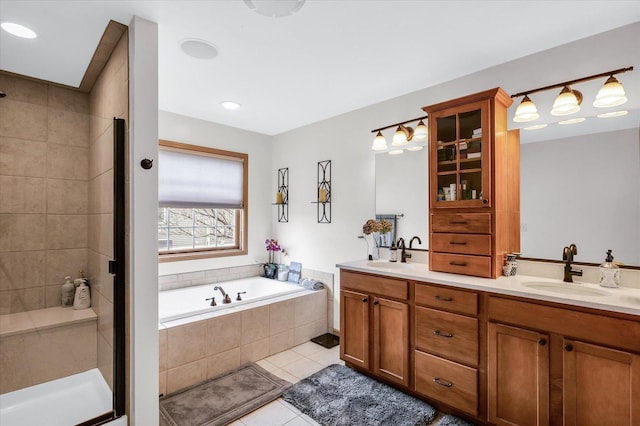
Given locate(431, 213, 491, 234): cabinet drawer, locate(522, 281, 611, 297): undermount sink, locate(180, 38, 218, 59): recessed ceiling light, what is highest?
locate(180, 38, 218, 59): recessed ceiling light

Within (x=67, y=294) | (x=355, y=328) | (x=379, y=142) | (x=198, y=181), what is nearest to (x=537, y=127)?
(x=379, y=142)

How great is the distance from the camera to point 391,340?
2373 mm

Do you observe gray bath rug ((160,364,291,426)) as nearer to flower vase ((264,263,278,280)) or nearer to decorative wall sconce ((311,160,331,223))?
flower vase ((264,263,278,280))

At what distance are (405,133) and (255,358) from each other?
8.28 feet

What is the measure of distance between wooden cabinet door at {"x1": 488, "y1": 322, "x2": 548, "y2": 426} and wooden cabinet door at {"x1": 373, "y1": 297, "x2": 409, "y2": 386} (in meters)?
0.58

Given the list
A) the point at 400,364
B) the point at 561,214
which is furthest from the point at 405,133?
the point at 400,364

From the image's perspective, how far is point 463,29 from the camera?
191 cm

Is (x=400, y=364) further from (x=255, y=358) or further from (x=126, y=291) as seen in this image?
(x=126, y=291)

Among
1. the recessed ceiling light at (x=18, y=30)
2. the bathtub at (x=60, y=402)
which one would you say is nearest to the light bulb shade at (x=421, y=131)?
the recessed ceiling light at (x=18, y=30)

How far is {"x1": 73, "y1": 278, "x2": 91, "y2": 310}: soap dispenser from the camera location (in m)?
2.52

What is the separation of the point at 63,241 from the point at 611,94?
404 cm

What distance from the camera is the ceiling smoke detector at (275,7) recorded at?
1.64m

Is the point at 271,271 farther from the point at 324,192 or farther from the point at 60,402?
the point at 60,402

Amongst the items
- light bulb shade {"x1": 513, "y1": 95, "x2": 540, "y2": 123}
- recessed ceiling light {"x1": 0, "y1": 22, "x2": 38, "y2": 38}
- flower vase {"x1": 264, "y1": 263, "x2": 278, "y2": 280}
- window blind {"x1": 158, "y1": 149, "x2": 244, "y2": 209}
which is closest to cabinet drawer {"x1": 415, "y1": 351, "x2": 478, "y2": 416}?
light bulb shade {"x1": 513, "y1": 95, "x2": 540, "y2": 123}
